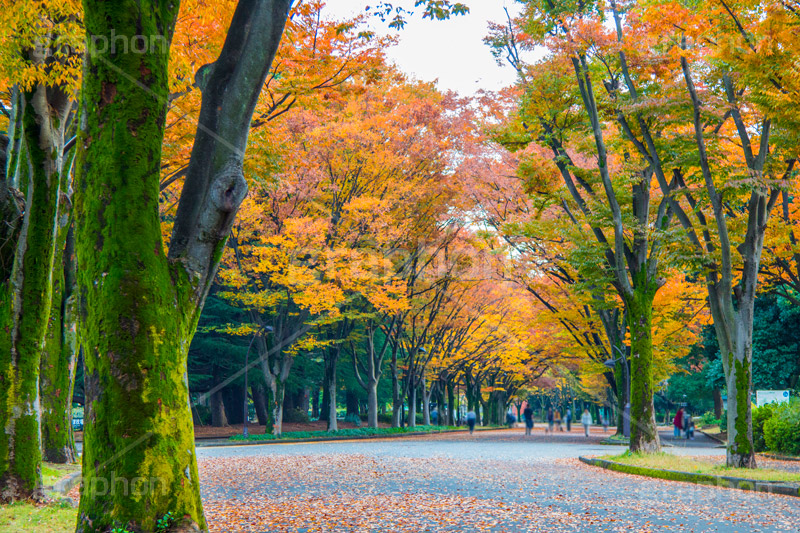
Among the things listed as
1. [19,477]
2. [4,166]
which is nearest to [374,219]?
[4,166]

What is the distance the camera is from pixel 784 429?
52.1 feet

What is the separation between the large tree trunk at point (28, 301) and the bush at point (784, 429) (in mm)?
16198

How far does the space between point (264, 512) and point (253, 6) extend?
5393 millimetres

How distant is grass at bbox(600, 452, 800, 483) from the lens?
10.0m

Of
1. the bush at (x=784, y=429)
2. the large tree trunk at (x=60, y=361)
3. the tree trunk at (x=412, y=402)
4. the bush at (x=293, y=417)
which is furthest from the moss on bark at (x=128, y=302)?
the bush at (x=293, y=417)

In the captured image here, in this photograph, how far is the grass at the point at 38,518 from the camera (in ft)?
18.3

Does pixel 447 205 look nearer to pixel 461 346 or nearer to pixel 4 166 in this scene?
pixel 461 346

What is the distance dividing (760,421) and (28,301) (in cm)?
1833

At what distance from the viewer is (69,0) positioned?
730 centimetres

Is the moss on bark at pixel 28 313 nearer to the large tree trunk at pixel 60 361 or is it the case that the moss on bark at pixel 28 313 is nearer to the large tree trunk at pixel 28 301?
the large tree trunk at pixel 28 301

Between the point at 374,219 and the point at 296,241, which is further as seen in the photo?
the point at 374,219

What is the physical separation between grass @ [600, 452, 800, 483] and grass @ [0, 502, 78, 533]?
9372 mm

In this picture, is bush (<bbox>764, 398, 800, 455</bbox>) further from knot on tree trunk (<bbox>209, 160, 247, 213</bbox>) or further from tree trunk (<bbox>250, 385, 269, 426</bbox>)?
tree trunk (<bbox>250, 385, 269, 426</bbox>)

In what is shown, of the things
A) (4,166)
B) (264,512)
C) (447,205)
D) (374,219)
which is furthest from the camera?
(447,205)
